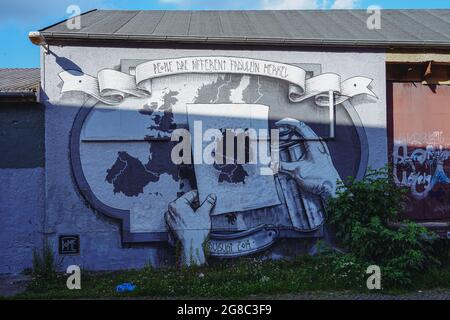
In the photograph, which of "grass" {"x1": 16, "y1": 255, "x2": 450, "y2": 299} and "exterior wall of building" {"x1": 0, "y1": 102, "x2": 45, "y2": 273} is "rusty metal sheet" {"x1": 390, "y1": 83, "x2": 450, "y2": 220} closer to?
"grass" {"x1": 16, "y1": 255, "x2": 450, "y2": 299}

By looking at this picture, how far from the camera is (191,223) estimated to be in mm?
8398

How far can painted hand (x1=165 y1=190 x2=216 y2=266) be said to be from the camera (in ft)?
27.4

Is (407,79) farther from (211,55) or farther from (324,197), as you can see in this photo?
(211,55)

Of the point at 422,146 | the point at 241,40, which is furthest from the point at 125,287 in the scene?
the point at 422,146

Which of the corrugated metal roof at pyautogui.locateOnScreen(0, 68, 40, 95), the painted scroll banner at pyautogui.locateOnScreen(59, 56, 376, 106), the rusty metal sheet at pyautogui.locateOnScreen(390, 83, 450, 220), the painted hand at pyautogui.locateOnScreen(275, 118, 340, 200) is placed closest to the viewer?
the corrugated metal roof at pyautogui.locateOnScreen(0, 68, 40, 95)

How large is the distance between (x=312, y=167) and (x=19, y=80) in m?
5.71

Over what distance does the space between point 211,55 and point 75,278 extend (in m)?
4.24

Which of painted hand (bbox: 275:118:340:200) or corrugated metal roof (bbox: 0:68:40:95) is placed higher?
corrugated metal roof (bbox: 0:68:40:95)

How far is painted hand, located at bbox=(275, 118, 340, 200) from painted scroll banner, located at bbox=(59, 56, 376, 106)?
52cm

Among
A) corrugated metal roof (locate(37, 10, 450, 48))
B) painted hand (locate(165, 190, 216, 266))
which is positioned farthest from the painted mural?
corrugated metal roof (locate(37, 10, 450, 48))

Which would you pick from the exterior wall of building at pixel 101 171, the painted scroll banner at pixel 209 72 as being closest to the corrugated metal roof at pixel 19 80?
the exterior wall of building at pixel 101 171

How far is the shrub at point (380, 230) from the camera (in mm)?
7336
